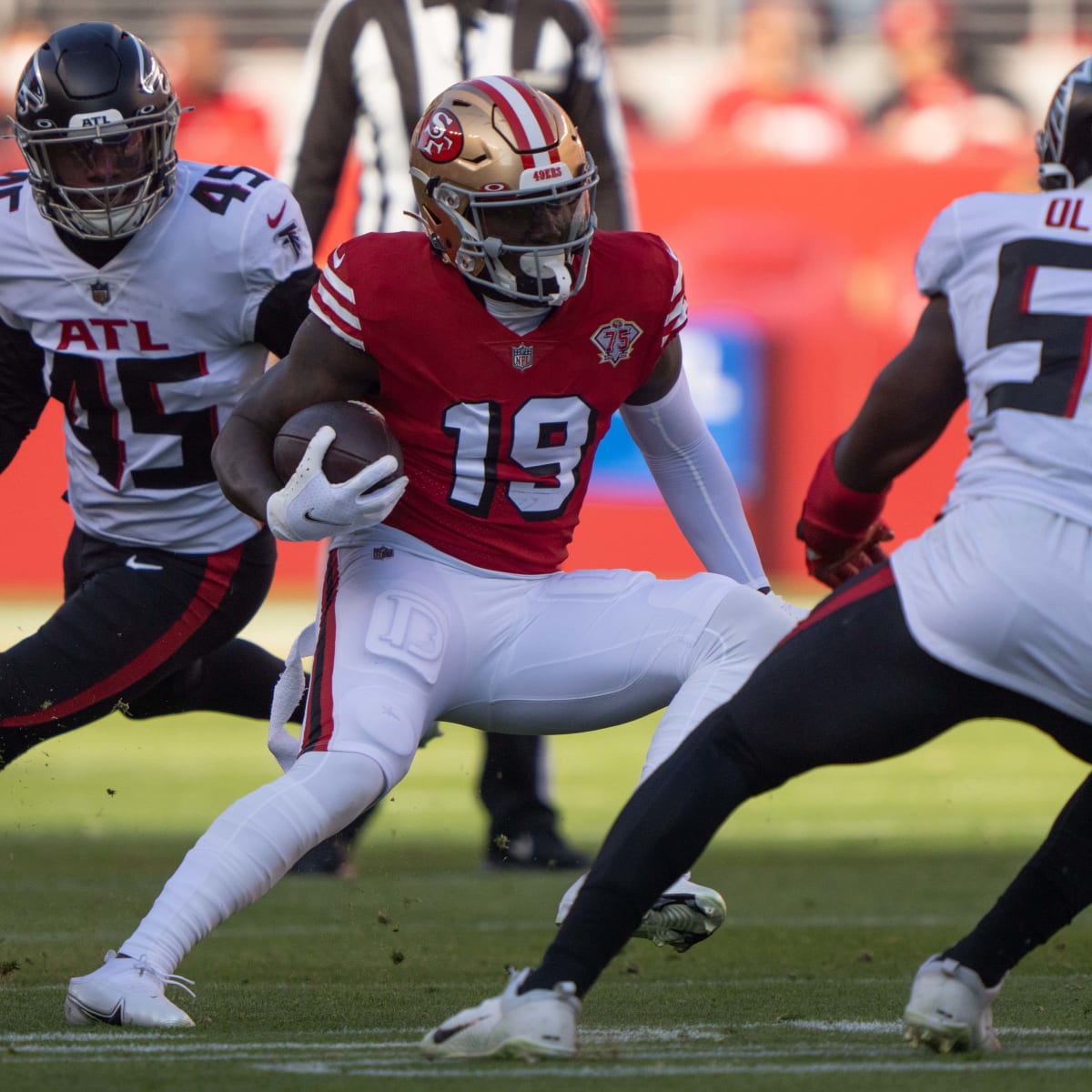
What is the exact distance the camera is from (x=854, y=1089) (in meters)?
2.48

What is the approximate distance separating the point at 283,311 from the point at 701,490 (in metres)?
0.87

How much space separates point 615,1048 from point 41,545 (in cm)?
941

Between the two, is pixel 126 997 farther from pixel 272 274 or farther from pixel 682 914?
pixel 272 274

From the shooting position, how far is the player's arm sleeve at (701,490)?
12.7 feet

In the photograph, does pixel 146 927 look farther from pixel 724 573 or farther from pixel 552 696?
pixel 724 573

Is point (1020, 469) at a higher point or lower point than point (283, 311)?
higher

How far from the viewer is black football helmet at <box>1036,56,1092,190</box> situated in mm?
2801

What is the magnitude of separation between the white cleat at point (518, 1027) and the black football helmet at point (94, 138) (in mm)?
1805

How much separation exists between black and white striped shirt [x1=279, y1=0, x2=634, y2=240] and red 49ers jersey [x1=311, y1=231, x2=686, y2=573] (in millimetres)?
1903

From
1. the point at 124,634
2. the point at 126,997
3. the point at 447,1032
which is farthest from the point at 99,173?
the point at 447,1032

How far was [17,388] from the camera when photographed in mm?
4109

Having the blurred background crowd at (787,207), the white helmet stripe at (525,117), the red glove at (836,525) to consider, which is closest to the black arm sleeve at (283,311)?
the white helmet stripe at (525,117)

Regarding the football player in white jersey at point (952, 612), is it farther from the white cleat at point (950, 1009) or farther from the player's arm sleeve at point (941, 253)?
the white cleat at point (950, 1009)

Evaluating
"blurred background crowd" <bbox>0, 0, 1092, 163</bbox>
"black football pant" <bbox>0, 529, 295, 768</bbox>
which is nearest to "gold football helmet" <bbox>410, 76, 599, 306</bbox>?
"black football pant" <bbox>0, 529, 295, 768</bbox>
